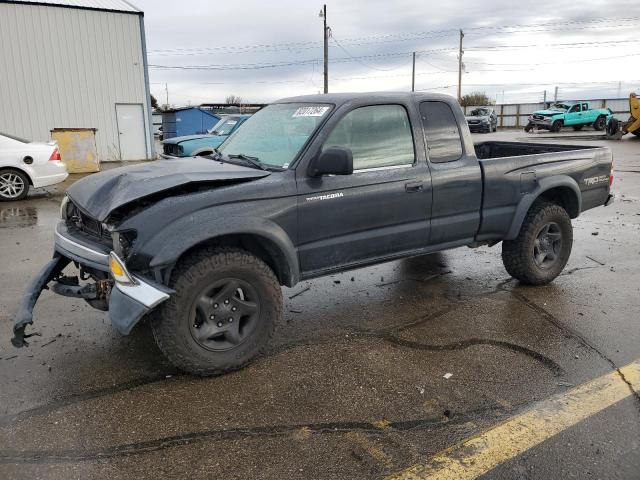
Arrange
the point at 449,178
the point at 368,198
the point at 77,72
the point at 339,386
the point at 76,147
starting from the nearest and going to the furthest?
the point at 339,386
the point at 368,198
the point at 449,178
the point at 76,147
the point at 77,72

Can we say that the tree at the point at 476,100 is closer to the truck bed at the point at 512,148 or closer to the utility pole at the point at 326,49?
the utility pole at the point at 326,49

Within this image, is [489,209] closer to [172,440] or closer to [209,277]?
[209,277]

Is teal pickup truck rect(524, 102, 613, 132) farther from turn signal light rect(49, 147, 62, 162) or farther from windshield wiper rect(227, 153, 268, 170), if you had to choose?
windshield wiper rect(227, 153, 268, 170)

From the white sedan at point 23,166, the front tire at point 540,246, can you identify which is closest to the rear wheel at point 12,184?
the white sedan at point 23,166

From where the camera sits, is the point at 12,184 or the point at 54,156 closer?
the point at 12,184

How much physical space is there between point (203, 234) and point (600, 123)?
123 feet

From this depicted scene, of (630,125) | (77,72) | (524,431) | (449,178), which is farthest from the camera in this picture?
(630,125)

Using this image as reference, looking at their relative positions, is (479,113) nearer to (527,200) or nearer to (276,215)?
(527,200)

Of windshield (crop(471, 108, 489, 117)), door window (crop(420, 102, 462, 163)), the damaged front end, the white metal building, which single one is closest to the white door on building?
the white metal building

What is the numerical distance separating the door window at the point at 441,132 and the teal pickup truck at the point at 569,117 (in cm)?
3289

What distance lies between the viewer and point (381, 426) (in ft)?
9.74

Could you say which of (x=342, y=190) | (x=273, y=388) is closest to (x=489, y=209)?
(x=342, y=190)

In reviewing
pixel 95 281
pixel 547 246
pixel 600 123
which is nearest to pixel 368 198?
pixel 95 281

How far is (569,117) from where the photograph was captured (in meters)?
34.2
